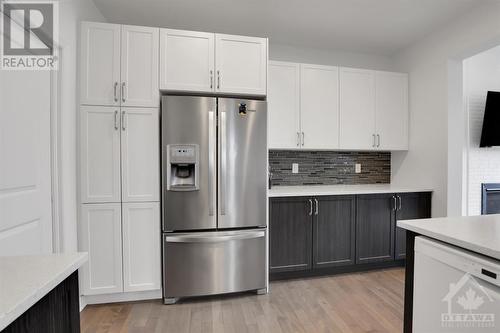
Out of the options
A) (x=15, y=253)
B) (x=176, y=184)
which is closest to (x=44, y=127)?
(x=15, y=253)

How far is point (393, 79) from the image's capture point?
3.21 meters

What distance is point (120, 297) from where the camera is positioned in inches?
88.0

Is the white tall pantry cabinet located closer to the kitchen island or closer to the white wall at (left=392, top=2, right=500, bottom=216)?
the kitchen island

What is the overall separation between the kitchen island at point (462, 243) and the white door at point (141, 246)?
187 centimetres

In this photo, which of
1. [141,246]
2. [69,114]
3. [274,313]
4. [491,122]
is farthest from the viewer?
[491,122]

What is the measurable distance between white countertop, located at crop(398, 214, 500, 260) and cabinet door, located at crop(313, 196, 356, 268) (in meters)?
1.19

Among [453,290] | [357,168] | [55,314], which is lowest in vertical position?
[453,290]

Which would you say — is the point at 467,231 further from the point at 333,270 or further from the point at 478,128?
the point at 478,128

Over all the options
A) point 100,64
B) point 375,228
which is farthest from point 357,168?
point 100,64

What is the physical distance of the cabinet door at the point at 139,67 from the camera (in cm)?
215

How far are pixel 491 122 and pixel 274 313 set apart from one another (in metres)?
3.39

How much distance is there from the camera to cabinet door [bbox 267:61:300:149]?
114 inches

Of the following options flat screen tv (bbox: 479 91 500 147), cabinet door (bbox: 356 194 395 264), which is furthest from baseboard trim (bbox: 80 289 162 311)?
flat screen tv (bbox: 479 91 500 147)

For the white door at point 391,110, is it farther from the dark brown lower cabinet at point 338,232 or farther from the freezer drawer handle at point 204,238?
the freezer drawer handle at point 204,238
